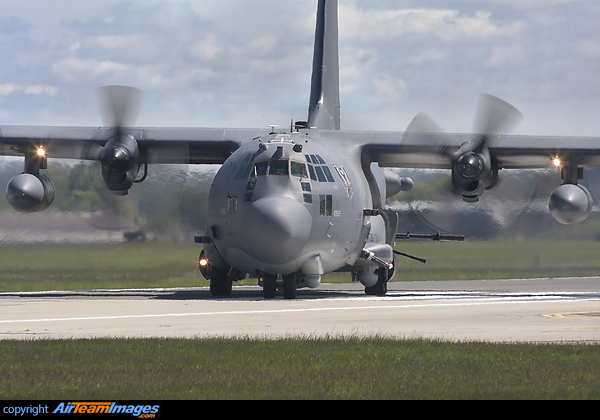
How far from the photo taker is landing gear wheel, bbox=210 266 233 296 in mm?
25203

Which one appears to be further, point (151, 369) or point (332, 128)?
point (332, 128)

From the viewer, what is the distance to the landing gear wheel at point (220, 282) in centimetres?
2520

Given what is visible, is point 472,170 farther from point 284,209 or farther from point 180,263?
point 180,263

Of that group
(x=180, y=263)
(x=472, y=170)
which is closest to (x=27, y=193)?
(x=180, y=263)

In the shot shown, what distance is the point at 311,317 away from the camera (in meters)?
17.7

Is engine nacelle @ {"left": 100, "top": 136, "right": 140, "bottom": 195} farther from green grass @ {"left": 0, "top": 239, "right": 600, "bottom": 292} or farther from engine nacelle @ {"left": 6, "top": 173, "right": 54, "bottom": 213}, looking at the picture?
green grass @ {"left": 0, "top": 239, "right": 600, "bottom": 292}

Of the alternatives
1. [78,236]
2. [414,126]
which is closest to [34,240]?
[78,236]

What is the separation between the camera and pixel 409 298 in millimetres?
24484

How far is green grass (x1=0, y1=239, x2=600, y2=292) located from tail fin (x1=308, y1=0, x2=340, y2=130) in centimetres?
577
